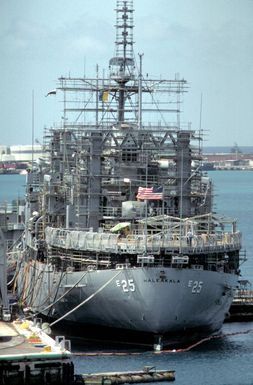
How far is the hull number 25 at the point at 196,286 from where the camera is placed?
73.9 metres

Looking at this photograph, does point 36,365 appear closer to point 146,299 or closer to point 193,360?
point 193,360

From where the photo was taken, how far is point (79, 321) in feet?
254

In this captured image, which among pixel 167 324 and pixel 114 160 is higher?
pixel 114 160

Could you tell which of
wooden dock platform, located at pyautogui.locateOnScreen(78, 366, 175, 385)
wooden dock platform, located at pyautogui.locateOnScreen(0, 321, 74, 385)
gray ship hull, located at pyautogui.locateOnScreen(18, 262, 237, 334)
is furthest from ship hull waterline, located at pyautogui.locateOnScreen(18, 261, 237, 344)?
wooden dock platform, located at pyautogui.locateOnScreen(0, 321, 74, 385)

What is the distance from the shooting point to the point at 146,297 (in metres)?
73.2

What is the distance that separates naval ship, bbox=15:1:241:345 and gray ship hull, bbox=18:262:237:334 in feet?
0.17

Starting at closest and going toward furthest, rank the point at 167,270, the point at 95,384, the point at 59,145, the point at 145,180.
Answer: the point at 95,384 < the point at 167,270 < the point at 145,180 < the point at 59,145

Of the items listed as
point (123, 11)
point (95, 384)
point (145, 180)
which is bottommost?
point (95, 384)

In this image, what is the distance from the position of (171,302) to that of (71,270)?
6.14 meters

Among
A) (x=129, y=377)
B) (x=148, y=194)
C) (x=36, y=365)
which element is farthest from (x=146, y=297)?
(x=36, y=365)

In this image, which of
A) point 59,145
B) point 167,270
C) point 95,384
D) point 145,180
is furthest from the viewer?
point 59,145

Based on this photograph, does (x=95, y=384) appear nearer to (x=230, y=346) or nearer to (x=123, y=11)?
(x=230, y=346)

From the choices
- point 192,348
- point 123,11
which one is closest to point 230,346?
point 192,348

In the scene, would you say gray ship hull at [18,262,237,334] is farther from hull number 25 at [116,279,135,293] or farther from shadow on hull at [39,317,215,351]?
shadow on hull at [39,317,215,351]
